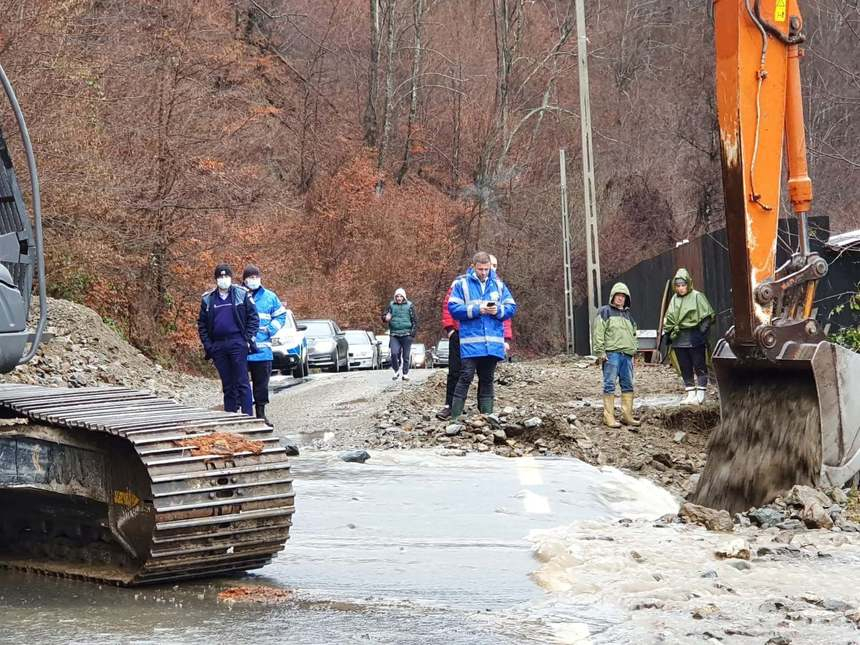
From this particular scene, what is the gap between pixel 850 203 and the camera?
38.3m

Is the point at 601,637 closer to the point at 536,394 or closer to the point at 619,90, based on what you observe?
the point at 536,394

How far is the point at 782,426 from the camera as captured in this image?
8.88 m

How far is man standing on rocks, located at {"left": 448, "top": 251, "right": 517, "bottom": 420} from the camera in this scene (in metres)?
14.2

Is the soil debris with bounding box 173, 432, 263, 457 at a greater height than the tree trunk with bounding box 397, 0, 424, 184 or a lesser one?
lesser

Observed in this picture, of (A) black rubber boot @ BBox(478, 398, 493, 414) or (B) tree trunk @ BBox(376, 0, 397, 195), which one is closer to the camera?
(A) black rubber boot @ BBox(478, 398, 493, 414)

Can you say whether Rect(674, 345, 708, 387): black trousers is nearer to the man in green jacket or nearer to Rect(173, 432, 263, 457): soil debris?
the man in green jacket

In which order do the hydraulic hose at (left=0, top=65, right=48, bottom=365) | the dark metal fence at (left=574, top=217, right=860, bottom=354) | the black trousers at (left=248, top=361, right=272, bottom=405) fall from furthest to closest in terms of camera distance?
the dark metal fence at (left=574, top=217, right=860, bottom=354) → the black trousers at (left=248, top=361, right=272, bottom=405) → the hydraulic hose at (left=0, top=65, right=48, bottom=365)

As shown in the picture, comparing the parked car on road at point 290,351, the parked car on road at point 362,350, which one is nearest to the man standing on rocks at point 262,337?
the parked car on road at point 290,351

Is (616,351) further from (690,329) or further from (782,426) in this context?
(782,426)

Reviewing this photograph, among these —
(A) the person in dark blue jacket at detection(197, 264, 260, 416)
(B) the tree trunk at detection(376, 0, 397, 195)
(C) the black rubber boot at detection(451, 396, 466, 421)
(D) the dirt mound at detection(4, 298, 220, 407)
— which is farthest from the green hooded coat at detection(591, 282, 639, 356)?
(B) the tree trunk at detection(376, 0, 397, 195)

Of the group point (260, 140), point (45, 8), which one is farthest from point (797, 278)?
point (260, 140)

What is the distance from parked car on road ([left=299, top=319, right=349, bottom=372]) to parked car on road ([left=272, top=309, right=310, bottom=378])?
5.65 meters

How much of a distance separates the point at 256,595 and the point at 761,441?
12.9 ft

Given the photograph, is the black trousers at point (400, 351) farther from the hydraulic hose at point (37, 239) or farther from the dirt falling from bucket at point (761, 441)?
→ the hydraulic hose at point (37, 239)
